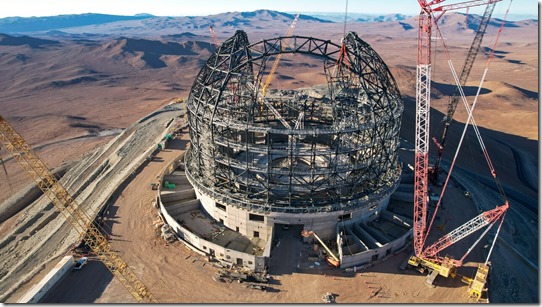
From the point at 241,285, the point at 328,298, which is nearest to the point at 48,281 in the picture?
the point at 241,285

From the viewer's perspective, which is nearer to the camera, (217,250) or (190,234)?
(217,250)

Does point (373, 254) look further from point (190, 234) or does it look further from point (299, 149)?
point (190, 234)

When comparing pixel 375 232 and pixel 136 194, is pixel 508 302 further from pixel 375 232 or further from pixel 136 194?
pixel 136 194

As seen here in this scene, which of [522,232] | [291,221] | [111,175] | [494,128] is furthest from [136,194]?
[494,128]

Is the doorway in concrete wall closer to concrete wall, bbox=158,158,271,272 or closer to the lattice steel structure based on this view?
concrete wall, bbox=158,158,271,272

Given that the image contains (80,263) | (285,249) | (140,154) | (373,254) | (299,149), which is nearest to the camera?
(80,263)

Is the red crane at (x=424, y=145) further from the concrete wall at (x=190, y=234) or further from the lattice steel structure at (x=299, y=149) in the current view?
the concrete wall at (x=190, y=234)

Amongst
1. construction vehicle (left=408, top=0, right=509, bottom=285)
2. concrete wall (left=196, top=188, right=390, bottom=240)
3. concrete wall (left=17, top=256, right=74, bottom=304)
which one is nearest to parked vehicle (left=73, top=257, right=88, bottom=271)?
concrete wall (left=17, top=256, right=74, bottom=304)
